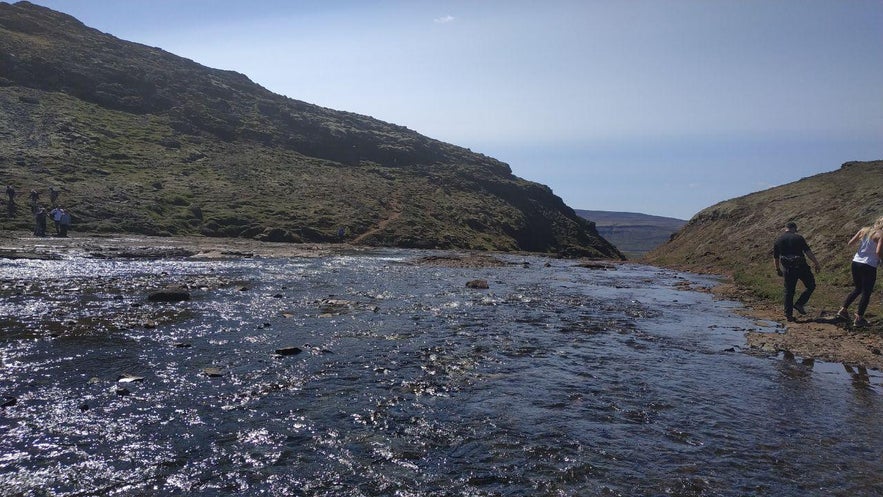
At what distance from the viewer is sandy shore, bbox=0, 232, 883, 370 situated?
13.5 m

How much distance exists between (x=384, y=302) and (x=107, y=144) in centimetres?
5988

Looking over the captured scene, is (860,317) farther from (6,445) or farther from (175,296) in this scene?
(175,296)

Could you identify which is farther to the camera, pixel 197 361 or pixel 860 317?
pixel 860 317

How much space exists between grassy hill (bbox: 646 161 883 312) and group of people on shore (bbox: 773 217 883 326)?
238cm

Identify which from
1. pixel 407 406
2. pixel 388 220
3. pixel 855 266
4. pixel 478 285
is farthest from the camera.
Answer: pixel 388 220

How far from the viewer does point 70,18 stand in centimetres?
11200

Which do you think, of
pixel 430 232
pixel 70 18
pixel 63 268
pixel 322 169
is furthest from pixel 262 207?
pixel 70 18

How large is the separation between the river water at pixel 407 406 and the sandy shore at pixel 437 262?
0.96 meters

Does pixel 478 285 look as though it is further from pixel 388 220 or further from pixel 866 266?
pixel 388 220

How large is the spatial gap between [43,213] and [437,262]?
28.3m

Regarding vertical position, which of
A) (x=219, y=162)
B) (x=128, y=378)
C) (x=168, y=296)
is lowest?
(x=128, y=378)

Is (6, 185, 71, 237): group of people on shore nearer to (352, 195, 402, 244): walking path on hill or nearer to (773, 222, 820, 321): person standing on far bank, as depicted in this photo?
(352, 195, 402, 244): walking path on hill

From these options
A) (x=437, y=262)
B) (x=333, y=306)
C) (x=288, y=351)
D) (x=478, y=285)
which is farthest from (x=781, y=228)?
(x=288, y=351)

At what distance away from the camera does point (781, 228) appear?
40156 millimetres
